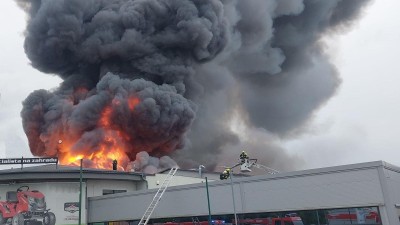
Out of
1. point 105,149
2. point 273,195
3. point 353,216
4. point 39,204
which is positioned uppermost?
point 105,149

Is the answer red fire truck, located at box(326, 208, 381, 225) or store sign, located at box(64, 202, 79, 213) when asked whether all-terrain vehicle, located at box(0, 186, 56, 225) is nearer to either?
store sign, located at box(64, 202, 79, 213)

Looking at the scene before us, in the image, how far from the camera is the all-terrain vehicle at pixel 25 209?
2984 centimetres

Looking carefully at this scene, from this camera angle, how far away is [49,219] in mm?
30578

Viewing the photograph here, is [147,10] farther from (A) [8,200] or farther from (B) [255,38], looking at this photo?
(A) [8,200]

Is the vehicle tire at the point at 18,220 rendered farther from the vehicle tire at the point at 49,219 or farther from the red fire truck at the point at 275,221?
the red fire truck at the point at 275,221

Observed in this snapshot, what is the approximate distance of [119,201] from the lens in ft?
102

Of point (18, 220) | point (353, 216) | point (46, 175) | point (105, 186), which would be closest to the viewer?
point (353, 216)

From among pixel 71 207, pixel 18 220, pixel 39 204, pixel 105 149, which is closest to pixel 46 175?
pixel 39 204

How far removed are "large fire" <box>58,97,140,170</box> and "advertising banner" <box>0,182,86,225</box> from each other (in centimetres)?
882

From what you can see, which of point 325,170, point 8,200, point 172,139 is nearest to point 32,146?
point 172,139

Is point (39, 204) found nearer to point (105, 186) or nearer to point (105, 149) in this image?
point (105, 186)

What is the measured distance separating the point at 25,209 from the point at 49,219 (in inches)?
71.8

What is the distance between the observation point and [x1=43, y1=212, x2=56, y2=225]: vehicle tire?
30.5 m

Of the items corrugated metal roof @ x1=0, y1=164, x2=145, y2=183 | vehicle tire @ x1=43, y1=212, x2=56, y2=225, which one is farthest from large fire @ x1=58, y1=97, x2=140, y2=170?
vehicle tire @ x1=43, y1=212, x2=56, y2=225
